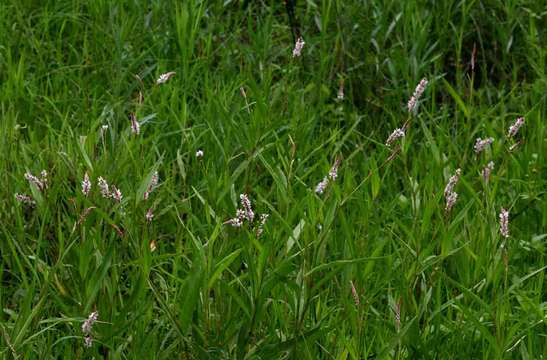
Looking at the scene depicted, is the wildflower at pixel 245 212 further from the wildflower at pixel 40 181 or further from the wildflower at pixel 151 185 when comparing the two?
the wildflower at pixel 40 181

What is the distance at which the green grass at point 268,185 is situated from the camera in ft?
7.49

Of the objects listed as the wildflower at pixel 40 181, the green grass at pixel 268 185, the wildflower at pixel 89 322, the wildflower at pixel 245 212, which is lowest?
the green grass at pixel 268 185

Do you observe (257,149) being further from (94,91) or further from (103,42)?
(103,42)

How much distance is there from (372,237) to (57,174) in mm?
827

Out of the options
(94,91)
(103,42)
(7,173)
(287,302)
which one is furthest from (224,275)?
(103,42)

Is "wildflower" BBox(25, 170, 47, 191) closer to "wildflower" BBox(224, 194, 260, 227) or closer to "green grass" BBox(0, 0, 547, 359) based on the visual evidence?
"green grass" BBox(0, 0, 547, 359)

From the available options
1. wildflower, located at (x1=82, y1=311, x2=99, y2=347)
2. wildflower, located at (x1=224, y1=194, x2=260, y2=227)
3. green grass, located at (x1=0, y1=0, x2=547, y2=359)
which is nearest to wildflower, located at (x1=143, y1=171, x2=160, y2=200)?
green grass, located at (x1=0, y1=0, x2=547, y2=359)

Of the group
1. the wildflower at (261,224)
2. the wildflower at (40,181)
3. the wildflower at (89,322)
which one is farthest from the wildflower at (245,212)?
the wildflower at (40,181)

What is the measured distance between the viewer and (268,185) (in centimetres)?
337

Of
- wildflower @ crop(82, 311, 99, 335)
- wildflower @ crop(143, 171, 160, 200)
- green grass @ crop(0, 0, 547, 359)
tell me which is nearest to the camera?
wildflower @ crop(82, 311, 99, 335)

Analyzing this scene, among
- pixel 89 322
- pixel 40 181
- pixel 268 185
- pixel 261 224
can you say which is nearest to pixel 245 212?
pixel 261 224

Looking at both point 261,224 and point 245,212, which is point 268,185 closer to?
point 261,224

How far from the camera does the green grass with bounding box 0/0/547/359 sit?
7.49ft

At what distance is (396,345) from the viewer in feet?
7.45
